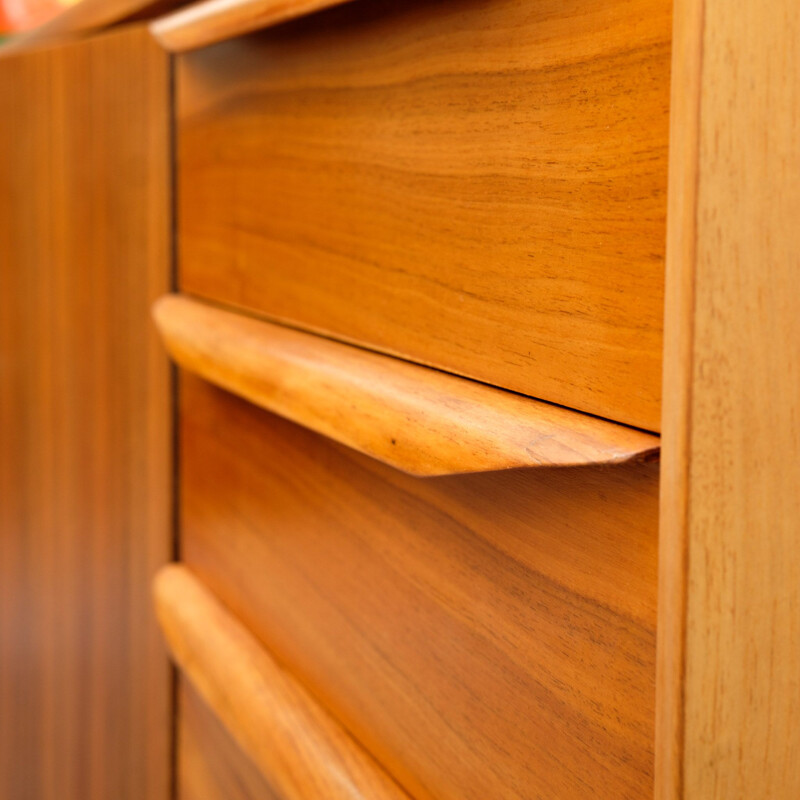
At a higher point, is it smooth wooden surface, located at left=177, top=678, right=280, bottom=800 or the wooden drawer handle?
the wooden drawer handle

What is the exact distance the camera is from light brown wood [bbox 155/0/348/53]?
378mm

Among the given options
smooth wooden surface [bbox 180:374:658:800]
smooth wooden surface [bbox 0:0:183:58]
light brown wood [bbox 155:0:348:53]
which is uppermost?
smooth wooden surface [bbox 0:0:183:58]

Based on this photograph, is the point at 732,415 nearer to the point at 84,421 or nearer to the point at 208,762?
the point at 208,762

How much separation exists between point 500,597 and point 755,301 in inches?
5.6

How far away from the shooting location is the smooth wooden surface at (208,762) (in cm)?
55

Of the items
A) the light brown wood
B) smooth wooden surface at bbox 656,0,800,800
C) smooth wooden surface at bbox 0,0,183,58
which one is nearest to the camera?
smooth wooden surface at bbox 656,0,800,800

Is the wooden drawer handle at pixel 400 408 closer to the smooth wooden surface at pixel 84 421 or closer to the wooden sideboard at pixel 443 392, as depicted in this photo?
the wooden sideboard at pixel 443 392

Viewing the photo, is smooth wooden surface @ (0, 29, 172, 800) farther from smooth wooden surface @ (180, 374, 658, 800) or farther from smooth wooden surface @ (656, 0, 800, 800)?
smooth wooden surface @ (656, 0, 800, 800)

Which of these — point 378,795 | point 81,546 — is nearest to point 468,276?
point 378,795

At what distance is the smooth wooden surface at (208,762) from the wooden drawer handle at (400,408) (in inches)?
8.6

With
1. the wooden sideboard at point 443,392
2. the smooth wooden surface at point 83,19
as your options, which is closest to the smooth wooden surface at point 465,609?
the wooden sideboard at point 443,392

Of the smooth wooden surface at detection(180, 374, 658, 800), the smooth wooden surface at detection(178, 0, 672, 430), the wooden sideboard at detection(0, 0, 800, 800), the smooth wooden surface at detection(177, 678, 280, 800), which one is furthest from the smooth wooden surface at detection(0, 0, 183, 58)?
the smooth wooden surface at detection(177, 678, 280, 800)

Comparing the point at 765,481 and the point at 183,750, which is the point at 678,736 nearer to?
the point at 765,481

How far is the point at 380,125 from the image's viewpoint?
38 centimetres
